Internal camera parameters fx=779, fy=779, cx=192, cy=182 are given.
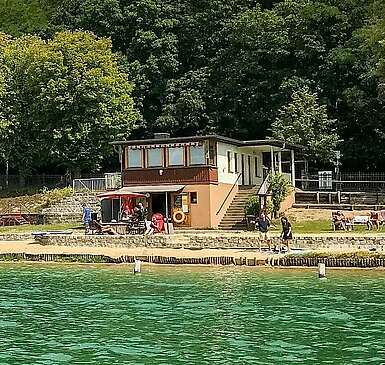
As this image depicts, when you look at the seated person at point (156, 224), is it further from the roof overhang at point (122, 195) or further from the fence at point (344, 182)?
the fence at point (344, 182)

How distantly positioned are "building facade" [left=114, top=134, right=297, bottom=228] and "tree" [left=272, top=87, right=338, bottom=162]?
8.57 m

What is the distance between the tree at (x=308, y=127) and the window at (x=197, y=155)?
12692 millimetres

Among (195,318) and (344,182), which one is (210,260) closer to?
(195,318)

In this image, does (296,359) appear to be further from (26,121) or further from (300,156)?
(26,121)

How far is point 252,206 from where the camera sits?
45125 mm

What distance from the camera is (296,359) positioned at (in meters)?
15.2

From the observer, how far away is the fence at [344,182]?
58250 millimetres

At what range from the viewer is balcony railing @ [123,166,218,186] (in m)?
46.9

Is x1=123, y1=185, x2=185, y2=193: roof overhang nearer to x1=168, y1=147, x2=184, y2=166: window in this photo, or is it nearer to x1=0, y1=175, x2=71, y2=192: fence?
x1=168, y1=147, x2=184, y2=166: window

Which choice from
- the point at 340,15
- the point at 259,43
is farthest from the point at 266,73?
the point at 340,15

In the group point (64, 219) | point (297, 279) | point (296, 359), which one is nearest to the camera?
point (296, 359)

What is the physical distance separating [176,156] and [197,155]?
4.49 feet

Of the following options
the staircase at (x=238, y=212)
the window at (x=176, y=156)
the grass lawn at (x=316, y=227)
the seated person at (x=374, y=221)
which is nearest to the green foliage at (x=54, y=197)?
the window at (x=176, y=156)

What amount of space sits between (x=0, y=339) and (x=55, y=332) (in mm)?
1300
